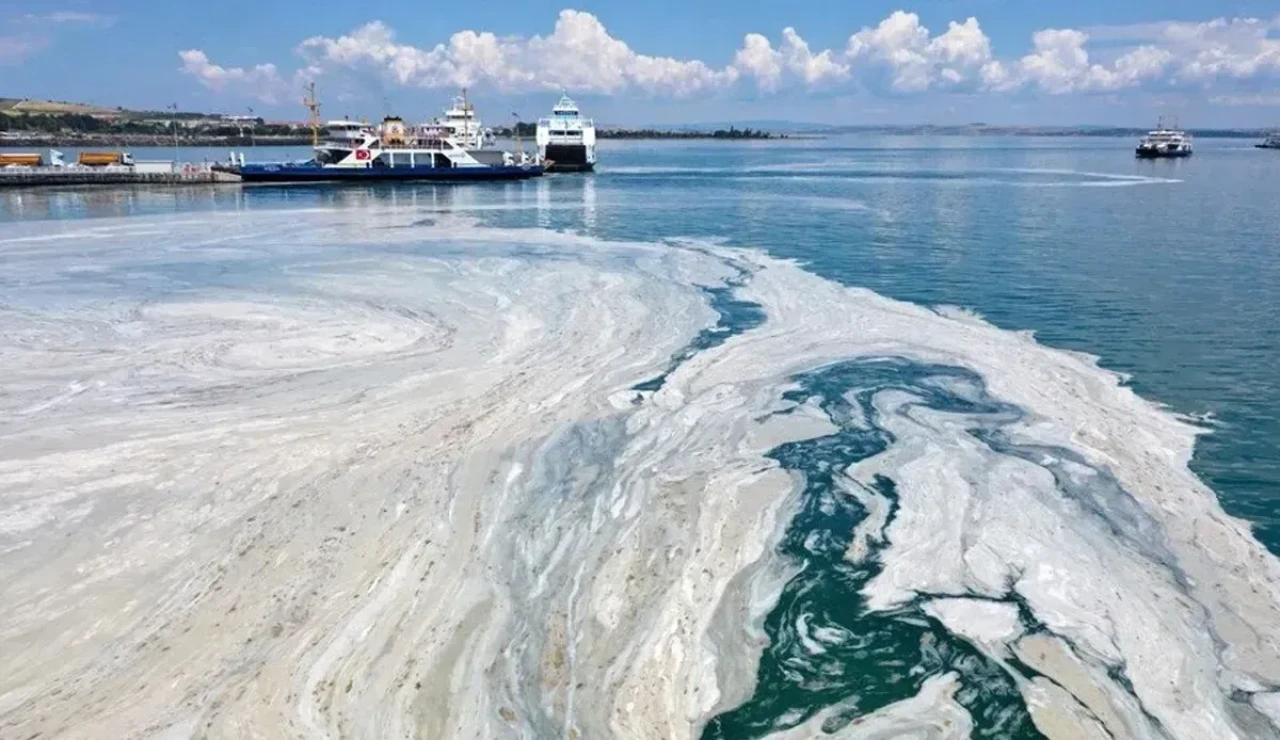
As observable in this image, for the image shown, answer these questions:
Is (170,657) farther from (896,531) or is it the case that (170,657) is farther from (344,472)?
(896,531)

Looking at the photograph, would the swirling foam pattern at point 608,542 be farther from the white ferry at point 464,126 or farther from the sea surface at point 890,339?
the white ferry at point 464,126

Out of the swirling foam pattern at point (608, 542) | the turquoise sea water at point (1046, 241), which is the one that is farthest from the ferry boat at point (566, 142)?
the swirling foam pattern at point (608, 542)

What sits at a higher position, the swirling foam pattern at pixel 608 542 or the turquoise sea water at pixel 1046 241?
the turquoise sea water at pixel 1046 241

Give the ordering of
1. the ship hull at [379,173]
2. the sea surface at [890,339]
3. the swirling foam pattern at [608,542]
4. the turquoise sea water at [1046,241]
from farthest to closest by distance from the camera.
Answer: the ship hull at [379,173]
the turquoise sea water at [1046,241]
the sea surface at [890,339]
the swirling foam pattern at [608,542]

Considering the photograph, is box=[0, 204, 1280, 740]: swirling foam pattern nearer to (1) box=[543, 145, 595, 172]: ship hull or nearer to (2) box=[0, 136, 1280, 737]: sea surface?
(2) box=[0, 136, 1280, 737]: sea surface

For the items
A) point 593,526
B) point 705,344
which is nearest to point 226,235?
point 705,344

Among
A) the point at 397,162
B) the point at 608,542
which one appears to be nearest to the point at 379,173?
the point at 397,162
